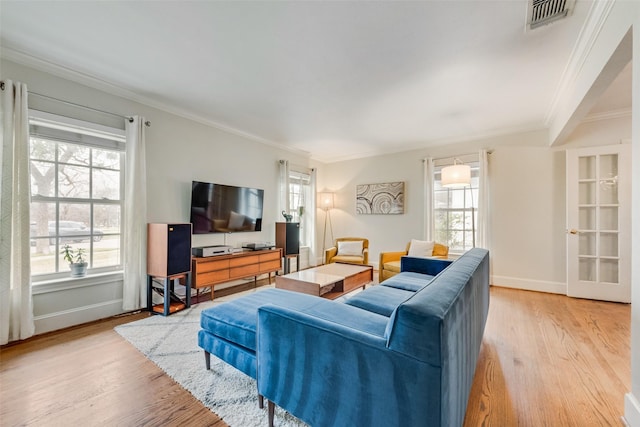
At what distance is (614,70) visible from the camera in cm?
186

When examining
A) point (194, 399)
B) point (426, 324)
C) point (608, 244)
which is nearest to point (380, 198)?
point (608, 244)

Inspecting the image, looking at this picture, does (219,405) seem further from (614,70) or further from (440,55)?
(614,70)

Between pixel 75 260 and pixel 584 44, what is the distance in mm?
5119

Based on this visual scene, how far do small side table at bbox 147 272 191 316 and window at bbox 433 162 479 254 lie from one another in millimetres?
4132

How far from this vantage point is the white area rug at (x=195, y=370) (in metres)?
1.46

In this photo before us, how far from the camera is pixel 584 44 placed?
2066 millimetres

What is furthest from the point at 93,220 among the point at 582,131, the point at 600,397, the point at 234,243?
the point at 582,131

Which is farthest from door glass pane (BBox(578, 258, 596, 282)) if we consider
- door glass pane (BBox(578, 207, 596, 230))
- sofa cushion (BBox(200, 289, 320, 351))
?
sofa cushion (BBox(200, 289, 320, 351))

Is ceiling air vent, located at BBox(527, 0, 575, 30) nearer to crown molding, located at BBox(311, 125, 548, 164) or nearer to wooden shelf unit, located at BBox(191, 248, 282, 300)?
crown molding, located at BBox(311, 125, 548, 164)

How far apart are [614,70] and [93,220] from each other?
489cm

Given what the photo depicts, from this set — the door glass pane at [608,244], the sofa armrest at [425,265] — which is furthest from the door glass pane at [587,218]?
the sofa armrest at [425,265]

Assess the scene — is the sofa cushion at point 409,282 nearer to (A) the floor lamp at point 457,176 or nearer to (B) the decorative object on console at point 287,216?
(A) the floor lamp at point 457,176

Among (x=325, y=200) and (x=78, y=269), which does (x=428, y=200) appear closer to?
(x=325, y=200)

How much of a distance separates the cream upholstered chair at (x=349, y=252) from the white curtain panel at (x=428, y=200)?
3.78 ft
